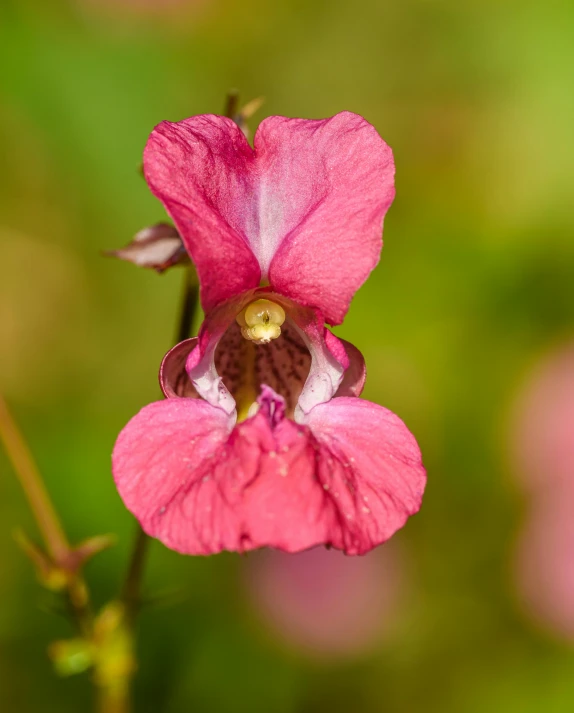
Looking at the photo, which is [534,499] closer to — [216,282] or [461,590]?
[461,590]

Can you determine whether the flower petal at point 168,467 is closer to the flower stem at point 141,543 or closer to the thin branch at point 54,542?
the flower stem at point 141,543

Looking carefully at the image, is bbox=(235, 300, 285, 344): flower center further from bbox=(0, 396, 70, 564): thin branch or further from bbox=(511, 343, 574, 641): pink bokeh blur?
bbox=(511, 343, 574, 641): pink bokeh blur

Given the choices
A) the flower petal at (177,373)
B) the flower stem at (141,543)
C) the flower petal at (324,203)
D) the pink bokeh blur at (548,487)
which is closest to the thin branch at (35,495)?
the flower stem at (141,543)

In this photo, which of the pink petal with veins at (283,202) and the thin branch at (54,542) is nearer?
the pink petal with veins at (283,202)

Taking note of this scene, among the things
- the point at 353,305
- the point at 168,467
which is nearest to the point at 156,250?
the point at 168,467

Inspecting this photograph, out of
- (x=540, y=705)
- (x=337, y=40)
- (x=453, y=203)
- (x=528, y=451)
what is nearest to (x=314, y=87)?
(x=337, y=40)

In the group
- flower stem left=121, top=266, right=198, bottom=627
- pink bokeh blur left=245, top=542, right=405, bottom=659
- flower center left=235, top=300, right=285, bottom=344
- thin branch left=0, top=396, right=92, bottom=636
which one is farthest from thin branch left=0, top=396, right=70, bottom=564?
pink bokeh blur left=245, top=542, right=405, bottom=659
